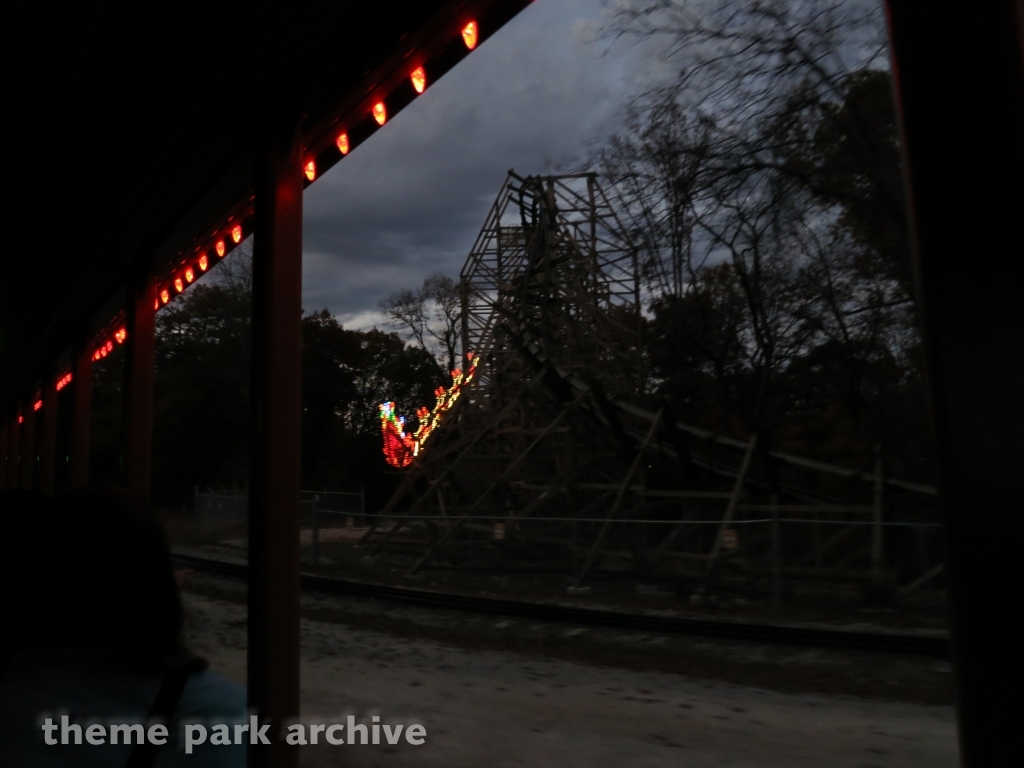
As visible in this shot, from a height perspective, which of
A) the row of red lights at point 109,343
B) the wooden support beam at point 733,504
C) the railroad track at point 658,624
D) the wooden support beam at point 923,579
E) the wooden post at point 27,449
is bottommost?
the railroad track at point 658,624

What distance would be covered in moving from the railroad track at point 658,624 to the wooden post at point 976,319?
545 centimetres

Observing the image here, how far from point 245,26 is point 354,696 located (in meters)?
5.47

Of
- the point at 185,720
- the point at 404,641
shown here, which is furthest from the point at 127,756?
the point at 404,641

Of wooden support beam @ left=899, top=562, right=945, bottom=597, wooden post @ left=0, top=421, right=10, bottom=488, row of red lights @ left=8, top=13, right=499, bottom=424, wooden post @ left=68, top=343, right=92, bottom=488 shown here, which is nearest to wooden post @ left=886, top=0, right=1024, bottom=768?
row of red lights @ left=8, top=13, right=499, bottom=424

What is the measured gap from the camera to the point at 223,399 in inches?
1457

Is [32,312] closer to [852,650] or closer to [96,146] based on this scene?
[96,146]

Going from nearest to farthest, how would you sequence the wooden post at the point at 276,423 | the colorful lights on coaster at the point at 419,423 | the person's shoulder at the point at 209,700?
the person's shoulder at the point at 209,700
the wooden post at the point at 276,423
the colorful lights on coaster at the point at 419,423

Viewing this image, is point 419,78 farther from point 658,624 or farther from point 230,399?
point 230,399

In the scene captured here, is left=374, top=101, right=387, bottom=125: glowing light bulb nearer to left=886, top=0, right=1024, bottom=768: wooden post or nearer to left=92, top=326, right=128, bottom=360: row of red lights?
left=886, top=0, right=1024, bottom=768: wooden post

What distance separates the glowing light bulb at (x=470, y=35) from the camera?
3.07m

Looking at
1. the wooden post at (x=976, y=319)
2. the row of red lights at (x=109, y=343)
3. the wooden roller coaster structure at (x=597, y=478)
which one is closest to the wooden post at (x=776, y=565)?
the wooden roller coaster structure at (x=597, y=478)

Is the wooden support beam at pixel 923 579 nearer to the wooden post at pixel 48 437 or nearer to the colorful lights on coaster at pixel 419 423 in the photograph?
the wooden post at pixel 48 437

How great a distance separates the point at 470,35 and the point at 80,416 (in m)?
8.75

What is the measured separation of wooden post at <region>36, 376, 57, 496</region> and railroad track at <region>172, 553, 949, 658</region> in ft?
15.4
